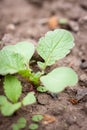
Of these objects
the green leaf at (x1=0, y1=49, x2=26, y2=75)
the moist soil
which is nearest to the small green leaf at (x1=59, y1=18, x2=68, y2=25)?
the moist soil

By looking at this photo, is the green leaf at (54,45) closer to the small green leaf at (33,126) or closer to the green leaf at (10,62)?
the green leaf at (10,62)

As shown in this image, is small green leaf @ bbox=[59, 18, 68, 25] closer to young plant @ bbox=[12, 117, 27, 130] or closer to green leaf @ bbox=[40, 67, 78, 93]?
green leaf @ bbox=[40, 67, 78, 93]

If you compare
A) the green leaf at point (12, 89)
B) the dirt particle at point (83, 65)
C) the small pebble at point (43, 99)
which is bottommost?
the small pebble at point (43, 99)

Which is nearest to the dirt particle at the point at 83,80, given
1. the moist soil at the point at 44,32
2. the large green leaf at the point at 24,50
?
the moist soil at the point at 44,32

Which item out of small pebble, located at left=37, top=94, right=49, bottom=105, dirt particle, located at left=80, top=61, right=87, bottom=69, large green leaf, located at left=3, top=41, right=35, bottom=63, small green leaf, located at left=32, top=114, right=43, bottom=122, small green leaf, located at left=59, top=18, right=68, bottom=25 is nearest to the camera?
small green leaf, located at left=32, top=114, right=43, bottom=122

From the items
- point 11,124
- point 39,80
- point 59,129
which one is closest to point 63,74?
point 39,80

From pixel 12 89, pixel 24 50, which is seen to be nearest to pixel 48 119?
pixel 12 89

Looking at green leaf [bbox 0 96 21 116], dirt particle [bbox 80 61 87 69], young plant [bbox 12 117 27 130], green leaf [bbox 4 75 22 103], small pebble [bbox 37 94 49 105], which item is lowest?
young plant [bbox 12 117 27 130]
